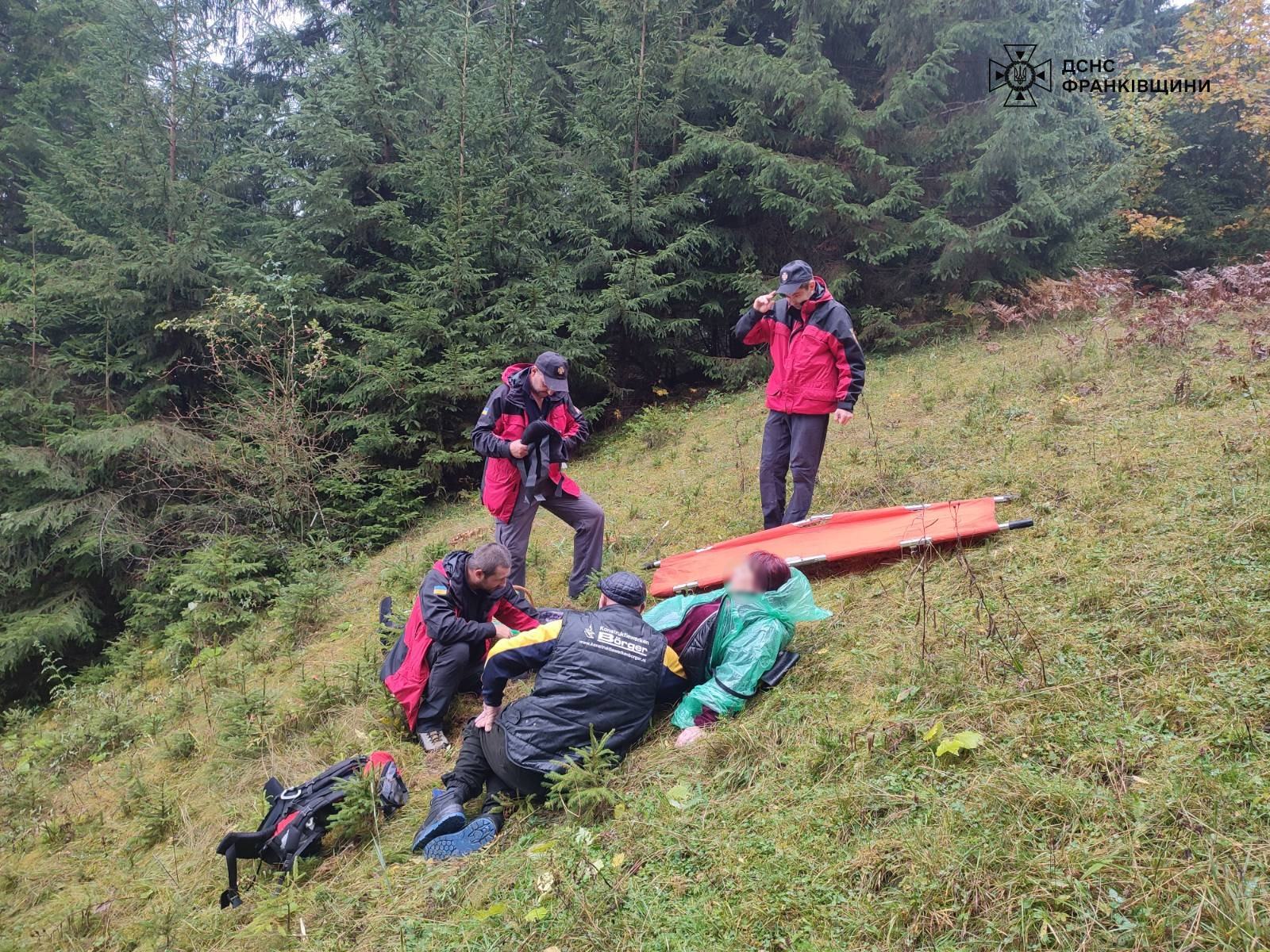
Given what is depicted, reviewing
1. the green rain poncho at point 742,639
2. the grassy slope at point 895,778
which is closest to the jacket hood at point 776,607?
the green rain poncho at point 742,639

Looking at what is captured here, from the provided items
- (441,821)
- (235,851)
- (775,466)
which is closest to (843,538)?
(775,466)

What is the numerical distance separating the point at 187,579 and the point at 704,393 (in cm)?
892

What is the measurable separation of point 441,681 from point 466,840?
129cm

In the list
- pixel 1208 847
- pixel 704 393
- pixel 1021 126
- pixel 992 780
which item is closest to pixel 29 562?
pixel 704 393

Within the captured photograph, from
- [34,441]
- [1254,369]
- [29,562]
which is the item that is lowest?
[29,562]

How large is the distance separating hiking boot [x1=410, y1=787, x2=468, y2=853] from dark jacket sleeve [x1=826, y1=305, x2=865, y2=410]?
365 cm

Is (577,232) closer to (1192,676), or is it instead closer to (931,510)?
(931,510)

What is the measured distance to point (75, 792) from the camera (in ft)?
18.1

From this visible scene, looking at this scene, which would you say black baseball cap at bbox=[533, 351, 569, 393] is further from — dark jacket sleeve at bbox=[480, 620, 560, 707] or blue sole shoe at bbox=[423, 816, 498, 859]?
blue sole shoe at bbox=[423, 816, 498, 859]

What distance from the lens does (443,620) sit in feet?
14.7

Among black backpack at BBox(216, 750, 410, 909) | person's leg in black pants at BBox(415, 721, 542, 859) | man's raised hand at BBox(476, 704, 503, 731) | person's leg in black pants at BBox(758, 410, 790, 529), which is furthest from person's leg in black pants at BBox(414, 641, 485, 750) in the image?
person's leg in black pants at BBox(758, 410, 790, 529)

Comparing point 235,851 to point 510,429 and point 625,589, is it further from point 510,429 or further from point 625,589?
point 510,429

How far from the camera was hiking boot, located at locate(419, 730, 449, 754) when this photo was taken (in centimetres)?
452

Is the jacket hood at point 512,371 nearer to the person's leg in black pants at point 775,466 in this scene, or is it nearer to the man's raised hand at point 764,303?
the man's raised hand at point 764,303
